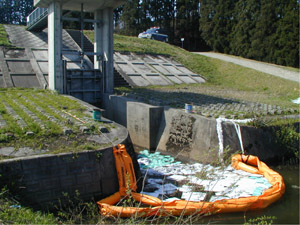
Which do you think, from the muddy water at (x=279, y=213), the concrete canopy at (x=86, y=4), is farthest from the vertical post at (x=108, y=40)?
the muddy water at (x=279, y=213)

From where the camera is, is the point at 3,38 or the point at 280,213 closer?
the point at 280,213

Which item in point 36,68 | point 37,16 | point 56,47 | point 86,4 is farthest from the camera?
point 37,16

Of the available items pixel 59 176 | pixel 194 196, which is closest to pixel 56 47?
pixel 59 176

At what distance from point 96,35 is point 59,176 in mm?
11236

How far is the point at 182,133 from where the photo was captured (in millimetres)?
11438

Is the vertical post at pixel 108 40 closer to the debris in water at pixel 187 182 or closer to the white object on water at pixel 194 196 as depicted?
the debris in water at pixel 187 182

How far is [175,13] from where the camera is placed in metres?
49.0

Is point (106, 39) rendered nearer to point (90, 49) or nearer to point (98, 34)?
point (98, 34)

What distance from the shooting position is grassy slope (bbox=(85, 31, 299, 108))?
17.5m

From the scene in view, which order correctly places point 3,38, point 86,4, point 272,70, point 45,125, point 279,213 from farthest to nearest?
point 272,70
point 3,38
point 86,4
point 45,125
point 279,213

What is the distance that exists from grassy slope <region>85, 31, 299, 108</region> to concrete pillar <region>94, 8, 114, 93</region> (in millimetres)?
4006

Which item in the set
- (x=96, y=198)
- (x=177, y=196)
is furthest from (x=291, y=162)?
(x=96, y=198)

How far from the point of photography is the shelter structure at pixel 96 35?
50.6ft

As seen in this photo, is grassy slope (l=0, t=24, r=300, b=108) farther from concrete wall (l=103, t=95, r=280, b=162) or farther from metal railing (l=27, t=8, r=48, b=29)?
concrete wall (l=103, t=95, r=280, b=162)
